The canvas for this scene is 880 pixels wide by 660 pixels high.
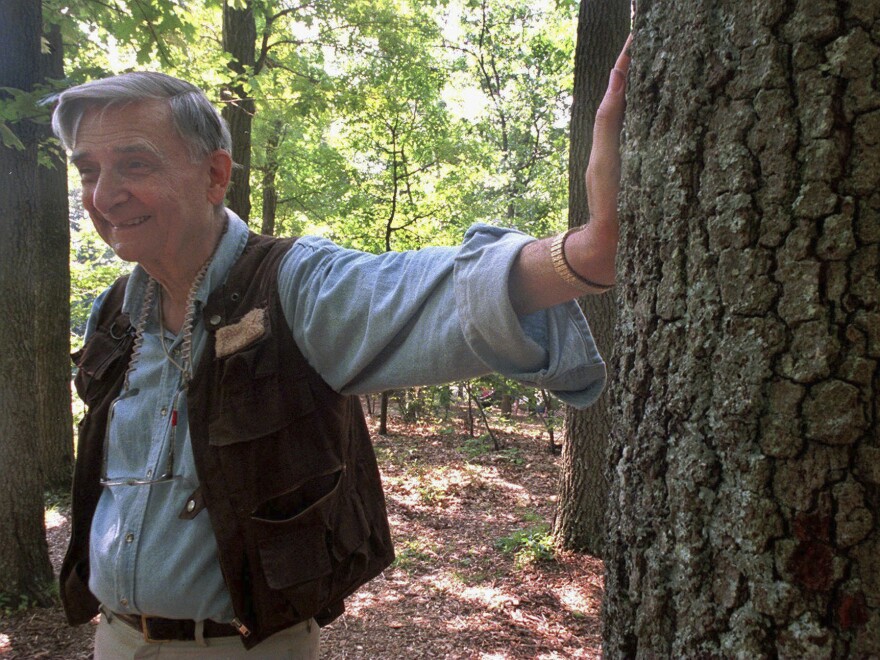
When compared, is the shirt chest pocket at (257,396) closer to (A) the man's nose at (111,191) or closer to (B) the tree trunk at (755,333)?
(A) the man's nose at (111,191)

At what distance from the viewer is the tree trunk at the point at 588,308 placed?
4.96 metres

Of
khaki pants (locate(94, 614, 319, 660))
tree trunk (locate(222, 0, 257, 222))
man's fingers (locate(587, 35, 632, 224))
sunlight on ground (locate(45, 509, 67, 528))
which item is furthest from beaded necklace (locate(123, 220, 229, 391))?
tree trunk (locate(222, 0, 257, 222))

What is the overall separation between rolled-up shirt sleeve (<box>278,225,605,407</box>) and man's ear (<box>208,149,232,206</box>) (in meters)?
0.41

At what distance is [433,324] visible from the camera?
4.41ft

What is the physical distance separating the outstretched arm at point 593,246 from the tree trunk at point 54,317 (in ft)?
18.1

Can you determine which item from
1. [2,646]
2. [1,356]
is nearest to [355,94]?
[1,356]

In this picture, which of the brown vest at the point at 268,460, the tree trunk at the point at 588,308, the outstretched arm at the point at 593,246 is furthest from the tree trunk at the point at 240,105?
the outstretched arm at the point at 593,246

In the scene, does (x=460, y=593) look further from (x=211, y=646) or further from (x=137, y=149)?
(x=137, y=149)

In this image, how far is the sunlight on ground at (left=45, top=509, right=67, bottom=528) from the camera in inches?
246

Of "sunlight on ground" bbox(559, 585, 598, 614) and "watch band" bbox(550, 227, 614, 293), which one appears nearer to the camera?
"watch band" bbox(550, 227, 614, 293)

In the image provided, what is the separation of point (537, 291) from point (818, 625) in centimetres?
71

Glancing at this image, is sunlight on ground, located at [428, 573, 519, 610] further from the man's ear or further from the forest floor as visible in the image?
the man's ear

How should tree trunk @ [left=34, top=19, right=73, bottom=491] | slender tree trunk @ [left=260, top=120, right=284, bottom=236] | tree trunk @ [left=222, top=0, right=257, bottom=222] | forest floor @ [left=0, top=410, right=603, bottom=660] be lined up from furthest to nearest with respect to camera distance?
slender tree trunk @ [left=260, top=120, right=284, bottom=236]
tree trunk @ [left=222, top=0, right=257, bottom=222]
tree trunk @ [left=34, top=19, right=73, bottom=491]
forest floor @ [left=0, top=410, right=603, bottom=660]

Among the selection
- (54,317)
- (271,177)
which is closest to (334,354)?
(54,317)
